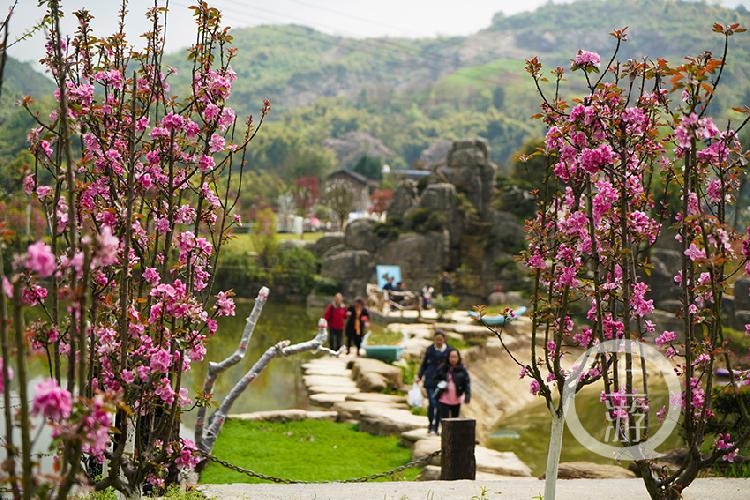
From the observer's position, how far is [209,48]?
480 cm

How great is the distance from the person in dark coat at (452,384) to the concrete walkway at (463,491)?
8.48 ft

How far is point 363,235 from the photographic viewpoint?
31.4 meters

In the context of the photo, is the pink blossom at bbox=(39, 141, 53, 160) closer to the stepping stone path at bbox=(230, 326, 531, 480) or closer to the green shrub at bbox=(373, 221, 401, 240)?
the stepping stone path at bbox=(230, 326, 531, 480)

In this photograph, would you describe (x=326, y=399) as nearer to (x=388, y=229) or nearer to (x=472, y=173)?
(x=388, y=229)

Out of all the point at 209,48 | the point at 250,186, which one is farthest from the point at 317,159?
the point at 209,48

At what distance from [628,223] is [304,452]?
19.7 feet

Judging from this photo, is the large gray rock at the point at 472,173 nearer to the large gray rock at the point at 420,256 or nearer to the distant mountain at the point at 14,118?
the large gray rock at the point at 420,256

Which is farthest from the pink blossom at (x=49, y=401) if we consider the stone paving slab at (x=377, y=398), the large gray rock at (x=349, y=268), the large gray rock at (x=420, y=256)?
the large gray rock at (x=349, y=268)

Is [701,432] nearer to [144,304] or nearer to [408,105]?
[144,304]

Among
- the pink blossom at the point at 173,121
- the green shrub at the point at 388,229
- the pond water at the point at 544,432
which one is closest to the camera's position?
the pink blossom at the point at 173,121

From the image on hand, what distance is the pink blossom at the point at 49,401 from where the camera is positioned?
252cm

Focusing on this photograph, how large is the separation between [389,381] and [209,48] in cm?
995

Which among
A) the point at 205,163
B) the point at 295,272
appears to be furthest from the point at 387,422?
the point at 295,272

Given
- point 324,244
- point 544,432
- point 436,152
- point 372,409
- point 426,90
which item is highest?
point 426,90
